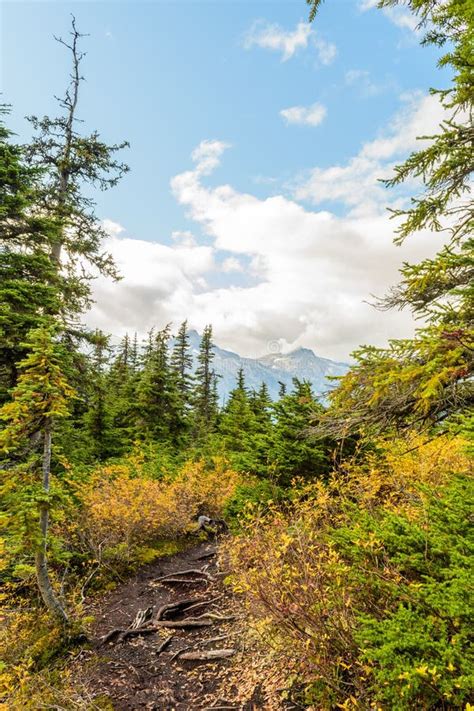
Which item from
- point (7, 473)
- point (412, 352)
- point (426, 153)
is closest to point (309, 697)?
point (412, 352)

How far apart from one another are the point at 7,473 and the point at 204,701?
17.1 ft

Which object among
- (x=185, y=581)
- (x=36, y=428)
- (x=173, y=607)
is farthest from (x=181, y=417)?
(x=36, y=428)

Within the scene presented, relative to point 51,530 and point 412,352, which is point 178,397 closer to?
point 51,530

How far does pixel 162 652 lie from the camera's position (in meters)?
6.83

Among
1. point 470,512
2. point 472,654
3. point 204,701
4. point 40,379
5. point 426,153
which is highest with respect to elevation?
point 426,153

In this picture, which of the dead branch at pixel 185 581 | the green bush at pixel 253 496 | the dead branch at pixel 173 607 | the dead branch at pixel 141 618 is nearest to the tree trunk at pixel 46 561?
the dead branch at pixel 141 618

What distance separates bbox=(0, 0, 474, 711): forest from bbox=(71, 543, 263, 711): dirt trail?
0.04m

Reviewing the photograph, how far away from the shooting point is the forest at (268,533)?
3.27 metres

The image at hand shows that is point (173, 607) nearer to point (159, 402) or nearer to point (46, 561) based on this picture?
point (46, 561)

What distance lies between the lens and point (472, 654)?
2553 mm

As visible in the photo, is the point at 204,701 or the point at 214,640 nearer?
A: the point at 204,701

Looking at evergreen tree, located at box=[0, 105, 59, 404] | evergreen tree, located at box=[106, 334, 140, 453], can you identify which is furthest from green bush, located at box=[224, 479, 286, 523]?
evergreen tree, located at box=[106, 334, 140, 453]

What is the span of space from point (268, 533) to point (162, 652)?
3.31 m

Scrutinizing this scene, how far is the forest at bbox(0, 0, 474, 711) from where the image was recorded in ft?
10.7
